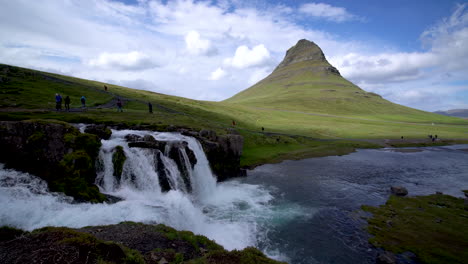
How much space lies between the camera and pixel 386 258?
18.9 metres

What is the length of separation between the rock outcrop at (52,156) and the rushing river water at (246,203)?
121 cm

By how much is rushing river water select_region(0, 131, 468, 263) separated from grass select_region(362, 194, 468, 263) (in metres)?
2.04

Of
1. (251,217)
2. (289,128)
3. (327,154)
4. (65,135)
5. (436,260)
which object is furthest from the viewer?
(289,128)

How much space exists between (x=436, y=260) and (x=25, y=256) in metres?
27.1

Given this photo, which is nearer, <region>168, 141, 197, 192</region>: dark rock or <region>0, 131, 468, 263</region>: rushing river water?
<region>0, 131, 468, 263</region>: rushing river water

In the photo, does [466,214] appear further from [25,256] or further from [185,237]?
[25,256]

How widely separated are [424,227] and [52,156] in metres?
37.8

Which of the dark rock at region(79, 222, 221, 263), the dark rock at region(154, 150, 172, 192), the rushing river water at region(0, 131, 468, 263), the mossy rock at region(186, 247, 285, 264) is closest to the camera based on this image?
the mossy rock at region(186, 247, 285, 264)

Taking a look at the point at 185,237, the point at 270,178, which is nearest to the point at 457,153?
the point at 270,178

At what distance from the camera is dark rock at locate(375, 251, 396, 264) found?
1867cm

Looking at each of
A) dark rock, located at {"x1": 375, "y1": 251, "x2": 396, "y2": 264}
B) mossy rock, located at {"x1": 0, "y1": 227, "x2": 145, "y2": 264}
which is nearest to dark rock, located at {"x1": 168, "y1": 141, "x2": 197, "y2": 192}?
mossy rock, located at {"x1": 0, "y1": 227, "x2": 145, "y2": 264}

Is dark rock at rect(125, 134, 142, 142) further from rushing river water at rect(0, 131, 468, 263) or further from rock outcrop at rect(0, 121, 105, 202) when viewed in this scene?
rock outcrop at rect(0, 121, 105, 202)

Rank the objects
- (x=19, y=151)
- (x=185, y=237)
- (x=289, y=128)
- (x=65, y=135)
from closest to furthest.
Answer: (x=185, y=237)
(x=19, y=151)
(x=65, y=135)
(x=289, y=128)

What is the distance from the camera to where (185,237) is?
1559cm
